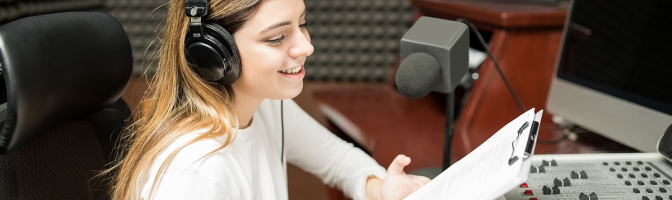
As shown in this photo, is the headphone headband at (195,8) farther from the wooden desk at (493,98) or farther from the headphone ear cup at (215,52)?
the wooden desk at (493,98)

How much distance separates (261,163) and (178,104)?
170 millimetres

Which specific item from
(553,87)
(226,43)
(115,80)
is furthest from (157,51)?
(553,87)

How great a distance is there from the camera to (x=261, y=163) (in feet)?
2.72

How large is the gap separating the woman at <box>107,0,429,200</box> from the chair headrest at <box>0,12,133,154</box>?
2.9 inches

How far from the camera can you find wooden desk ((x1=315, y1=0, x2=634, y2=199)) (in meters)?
1.09

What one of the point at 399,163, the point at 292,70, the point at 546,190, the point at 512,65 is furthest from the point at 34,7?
the point at 546,190

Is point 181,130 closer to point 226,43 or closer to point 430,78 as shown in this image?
point 226,43

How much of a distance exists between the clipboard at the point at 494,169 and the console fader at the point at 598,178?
86 millimetres

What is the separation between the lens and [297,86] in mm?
753

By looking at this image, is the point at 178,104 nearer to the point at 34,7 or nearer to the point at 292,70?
the point at 292,70

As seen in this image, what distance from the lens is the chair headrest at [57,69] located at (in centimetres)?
54

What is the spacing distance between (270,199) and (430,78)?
319 millimetres

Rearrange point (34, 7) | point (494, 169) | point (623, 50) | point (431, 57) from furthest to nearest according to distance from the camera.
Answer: point (34, 7) → point (623, 50) → point (431, 57) → point (494, 169)

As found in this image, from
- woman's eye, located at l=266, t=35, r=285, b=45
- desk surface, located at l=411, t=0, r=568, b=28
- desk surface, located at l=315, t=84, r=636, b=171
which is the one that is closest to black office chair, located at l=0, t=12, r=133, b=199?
woman's eye, located at l=266, t=35, r=285, b=45
